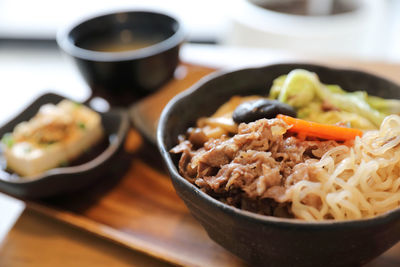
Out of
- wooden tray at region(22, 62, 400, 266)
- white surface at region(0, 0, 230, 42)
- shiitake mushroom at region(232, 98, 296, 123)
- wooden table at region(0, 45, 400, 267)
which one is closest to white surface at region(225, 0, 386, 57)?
white surface at region(0, 0, 230, 42)

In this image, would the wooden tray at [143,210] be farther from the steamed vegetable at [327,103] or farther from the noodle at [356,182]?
the steamed vegetable at [327,103]

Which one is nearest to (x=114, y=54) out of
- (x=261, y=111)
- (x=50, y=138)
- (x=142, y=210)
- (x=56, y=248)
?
(x=50, y=138)

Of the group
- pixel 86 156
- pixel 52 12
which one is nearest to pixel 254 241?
pixel 86 156

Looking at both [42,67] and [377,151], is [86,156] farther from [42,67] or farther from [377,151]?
[42,67]

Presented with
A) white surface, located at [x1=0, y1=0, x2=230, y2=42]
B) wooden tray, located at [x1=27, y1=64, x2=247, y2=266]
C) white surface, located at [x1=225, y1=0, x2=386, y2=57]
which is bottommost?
white surface, located at [x1=0, y1=0, x2=230, y2=42]

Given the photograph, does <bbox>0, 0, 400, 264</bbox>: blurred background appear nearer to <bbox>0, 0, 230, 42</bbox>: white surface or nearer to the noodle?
<bbox>0, 0, 230, 42</bbox>: white surface

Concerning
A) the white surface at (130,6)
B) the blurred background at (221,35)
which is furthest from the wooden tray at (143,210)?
the white surface at (130,6)
